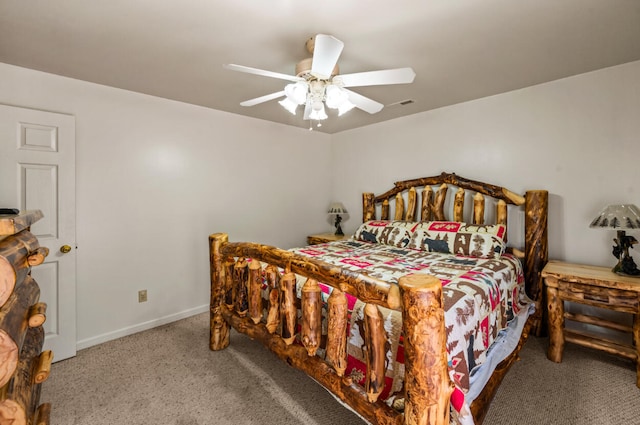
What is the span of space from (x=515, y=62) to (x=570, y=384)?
7.84 ft

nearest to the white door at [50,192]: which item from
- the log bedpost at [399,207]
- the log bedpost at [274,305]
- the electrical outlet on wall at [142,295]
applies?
the electrical outlet on wall at [142,295]

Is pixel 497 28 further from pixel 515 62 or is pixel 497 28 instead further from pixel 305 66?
pixel 305 66

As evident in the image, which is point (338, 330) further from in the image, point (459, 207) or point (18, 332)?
point (459, 207)

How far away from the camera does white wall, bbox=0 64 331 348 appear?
253 centimetres

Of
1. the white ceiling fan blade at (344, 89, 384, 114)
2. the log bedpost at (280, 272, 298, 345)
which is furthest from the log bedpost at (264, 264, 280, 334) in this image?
the white ceiling fan blade at (344, 89, 384, 114)

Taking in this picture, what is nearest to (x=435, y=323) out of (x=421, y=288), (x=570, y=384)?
(x=421, y=288)

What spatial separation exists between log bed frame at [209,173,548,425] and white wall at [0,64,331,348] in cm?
94

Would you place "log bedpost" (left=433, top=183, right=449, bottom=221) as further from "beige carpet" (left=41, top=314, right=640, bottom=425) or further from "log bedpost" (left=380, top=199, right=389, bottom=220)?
"beige carpet" (left=41, top=314, right=640, bottom=425)

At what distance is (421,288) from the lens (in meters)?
1.02

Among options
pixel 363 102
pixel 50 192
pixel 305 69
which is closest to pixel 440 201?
pixel 363 102

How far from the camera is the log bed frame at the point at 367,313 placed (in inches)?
41.3

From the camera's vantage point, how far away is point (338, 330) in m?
1.38

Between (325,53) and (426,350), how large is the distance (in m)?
1.41

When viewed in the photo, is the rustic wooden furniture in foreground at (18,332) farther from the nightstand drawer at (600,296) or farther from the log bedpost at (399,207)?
the log bedpost at (399,207)
